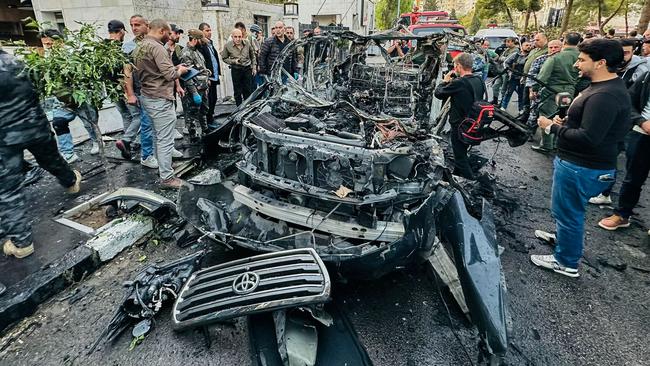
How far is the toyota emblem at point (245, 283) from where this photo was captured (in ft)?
6.86

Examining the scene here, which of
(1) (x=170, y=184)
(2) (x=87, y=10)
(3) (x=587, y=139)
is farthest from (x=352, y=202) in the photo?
(2) (x=87, y=10)

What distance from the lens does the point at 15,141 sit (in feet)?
9.23

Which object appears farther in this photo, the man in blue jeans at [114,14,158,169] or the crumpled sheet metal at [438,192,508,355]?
the man in blue jeans at [114,14,158,169]

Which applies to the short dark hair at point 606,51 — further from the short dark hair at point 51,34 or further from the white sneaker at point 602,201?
the short dark hair at point 51,34

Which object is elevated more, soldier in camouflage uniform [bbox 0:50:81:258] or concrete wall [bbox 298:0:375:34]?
concrete wall [bbox 298:0:375:34]

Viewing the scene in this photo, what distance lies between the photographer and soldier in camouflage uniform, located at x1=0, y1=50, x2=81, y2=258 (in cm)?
269

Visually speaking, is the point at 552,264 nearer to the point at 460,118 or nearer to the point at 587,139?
the point at 587,139

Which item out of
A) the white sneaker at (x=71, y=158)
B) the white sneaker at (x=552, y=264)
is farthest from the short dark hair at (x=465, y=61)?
the white sneaker at (x=71, y=158)

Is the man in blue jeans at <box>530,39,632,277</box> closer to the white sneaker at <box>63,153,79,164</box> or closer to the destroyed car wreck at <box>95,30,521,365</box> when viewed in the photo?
the destroyed car wreck at <box>95,30,521,365</box>

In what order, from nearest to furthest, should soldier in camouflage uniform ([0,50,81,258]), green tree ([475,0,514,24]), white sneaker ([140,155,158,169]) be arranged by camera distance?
soldier in camouflage uniform ([0,50,81,258]), white sneaker ([140,155,158,169]), green tree ([475,0,514,24])

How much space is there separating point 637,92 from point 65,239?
5.73 metres

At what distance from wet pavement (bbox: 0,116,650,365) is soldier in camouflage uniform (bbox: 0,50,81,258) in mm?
246

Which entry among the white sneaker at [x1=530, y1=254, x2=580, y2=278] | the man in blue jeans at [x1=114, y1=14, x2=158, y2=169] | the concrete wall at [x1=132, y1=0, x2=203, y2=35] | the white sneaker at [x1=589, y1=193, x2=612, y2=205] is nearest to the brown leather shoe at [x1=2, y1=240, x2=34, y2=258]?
the man in blue jeans at [x1=114, y1=14, x2=158, y2=169]

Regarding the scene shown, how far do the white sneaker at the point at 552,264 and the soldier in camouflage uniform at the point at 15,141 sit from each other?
14.6ft
